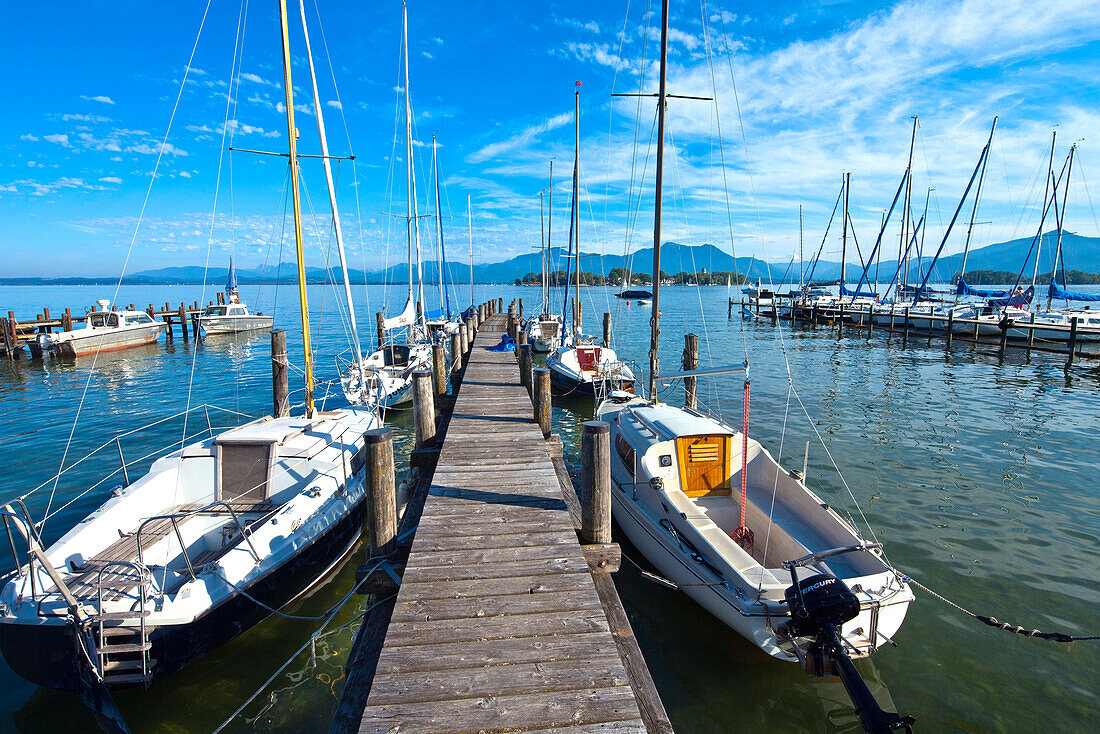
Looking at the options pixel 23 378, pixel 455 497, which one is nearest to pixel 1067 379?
pixel 455 497

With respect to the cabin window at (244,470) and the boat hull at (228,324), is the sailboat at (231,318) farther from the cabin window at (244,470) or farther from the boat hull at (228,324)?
the cabin window at (244,470)

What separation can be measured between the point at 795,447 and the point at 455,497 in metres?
10.7

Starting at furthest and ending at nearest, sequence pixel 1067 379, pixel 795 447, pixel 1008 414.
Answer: pixel 1067 379, pixel 1008 414, pixel 795 447

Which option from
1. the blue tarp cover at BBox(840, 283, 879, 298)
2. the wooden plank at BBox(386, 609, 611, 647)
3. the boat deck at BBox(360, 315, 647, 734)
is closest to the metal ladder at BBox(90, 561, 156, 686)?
the boat deck at BBox(360, 315, 647, 734)

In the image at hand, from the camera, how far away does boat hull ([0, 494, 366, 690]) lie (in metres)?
4.83

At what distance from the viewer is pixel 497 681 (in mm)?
3455

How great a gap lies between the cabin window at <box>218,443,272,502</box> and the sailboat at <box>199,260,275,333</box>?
36080mm

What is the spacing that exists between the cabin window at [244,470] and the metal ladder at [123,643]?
281 cm

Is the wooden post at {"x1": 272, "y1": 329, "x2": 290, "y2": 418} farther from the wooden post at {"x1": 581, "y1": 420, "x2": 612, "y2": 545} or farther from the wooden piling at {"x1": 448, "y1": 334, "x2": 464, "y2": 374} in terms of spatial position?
the wooden post at {"x1": 581, "y1": 420, "x2": 612, "y2": 545}

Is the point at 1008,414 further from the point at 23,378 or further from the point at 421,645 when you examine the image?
the point at 23,378

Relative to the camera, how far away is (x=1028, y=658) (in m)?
6.02

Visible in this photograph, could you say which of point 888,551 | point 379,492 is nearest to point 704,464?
point 888,551

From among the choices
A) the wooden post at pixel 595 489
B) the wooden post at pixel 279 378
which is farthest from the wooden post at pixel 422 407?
the wooden post at pixel 595 489

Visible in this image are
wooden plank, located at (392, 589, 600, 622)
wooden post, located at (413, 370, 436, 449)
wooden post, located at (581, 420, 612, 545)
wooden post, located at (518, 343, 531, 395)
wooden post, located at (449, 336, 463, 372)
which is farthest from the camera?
wooden post, located at (449, 336, 463, 372)
